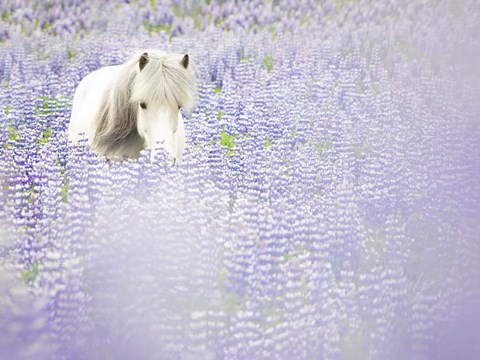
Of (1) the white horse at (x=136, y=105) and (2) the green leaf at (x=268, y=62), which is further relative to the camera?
(2) the green leaf at (x=268, y=62)

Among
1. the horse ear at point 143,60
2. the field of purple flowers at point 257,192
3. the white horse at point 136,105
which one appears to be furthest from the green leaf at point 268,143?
the horse ear at point 143,60

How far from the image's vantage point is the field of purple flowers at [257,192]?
153 centimetres

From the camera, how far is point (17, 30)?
2.03 m

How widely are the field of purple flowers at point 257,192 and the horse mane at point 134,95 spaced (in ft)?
0.36

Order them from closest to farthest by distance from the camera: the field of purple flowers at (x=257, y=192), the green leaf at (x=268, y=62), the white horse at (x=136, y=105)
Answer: the field of purple flowers at (x=257, y=192) → the white horse at (x=136, y=105) → the green leaf at (x=268, y=62)

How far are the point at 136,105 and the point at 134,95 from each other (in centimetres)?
4

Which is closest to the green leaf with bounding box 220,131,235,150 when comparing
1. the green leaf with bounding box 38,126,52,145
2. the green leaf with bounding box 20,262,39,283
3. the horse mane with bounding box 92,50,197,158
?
the horse mane with bounding box 92,50,197,158

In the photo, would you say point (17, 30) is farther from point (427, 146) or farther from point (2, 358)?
point (427, 146)

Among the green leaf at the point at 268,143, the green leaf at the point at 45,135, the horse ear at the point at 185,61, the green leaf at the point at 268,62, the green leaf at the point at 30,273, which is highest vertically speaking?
the green leaf at the point at 268,62

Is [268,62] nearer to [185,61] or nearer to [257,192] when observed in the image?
[185,61]

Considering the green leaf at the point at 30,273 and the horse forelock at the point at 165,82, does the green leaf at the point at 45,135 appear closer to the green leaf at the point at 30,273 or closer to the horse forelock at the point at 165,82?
the horse forelock at the point at 165,82

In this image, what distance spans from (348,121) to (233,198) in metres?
0.40

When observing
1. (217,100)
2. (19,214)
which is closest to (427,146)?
(217,100)

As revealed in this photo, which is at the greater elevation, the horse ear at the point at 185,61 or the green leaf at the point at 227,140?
the horse ear at the point at 185,61
